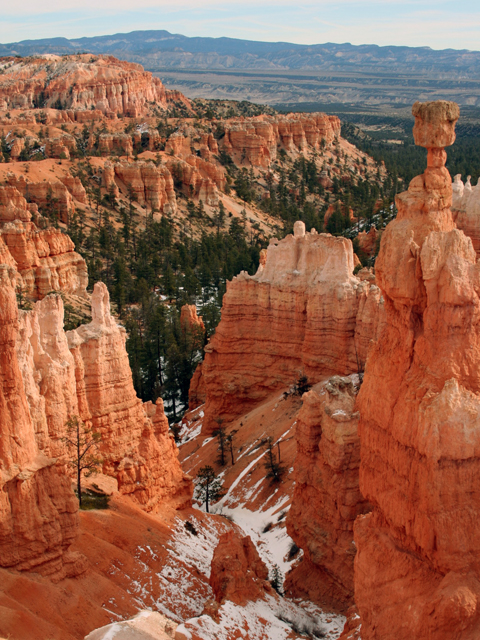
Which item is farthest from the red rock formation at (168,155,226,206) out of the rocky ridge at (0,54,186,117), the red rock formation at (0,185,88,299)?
the red rock formation at (0,185,88,299)

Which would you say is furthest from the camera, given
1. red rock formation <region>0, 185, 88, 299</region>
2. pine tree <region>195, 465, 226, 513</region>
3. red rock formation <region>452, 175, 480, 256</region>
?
red rock formation <region>452, 175, 480, 256</region>

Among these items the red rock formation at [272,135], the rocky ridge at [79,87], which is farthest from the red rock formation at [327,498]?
the rocky ridge at [79,87]

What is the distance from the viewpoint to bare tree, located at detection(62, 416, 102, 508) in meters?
19.5

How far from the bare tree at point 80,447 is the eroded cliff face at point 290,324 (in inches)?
494

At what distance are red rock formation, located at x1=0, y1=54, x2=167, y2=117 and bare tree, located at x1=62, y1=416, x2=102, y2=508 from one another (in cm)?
10887

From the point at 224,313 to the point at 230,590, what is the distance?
18735 millimetres

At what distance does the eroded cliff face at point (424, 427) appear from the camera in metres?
11.5

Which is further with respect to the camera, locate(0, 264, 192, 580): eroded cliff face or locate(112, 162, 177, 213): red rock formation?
locate(112, 162, 177, 213): red rock formation

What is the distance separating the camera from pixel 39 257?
4703 centimetres

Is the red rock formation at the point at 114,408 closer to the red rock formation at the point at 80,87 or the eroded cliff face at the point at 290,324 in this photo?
the eroded cliff face at the point at 290,324

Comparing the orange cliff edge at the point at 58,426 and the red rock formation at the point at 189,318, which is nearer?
the orange cliff edge at the point at 58,426

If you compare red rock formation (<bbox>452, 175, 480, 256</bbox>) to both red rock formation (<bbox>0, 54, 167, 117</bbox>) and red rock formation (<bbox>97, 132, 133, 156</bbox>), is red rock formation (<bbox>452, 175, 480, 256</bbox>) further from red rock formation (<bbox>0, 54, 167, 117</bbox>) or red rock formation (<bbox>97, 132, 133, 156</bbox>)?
red rock formation (<bbox>0, 54, 167, 117</bbox>)

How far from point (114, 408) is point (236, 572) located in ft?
21.6

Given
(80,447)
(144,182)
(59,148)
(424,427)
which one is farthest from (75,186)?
(424,427)
